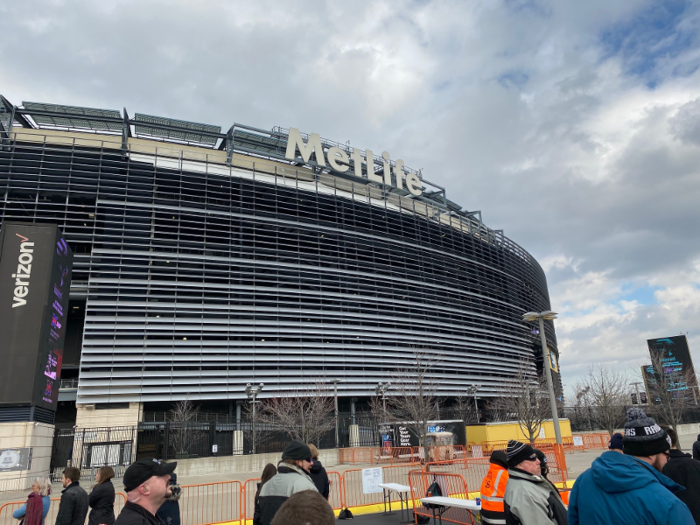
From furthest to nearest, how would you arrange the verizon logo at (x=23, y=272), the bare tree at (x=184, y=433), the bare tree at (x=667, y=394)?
the bare tree at (x=667, y=394)
the bare tree at (x=184, y=433)
the verizon logo at (x=23, y=272)

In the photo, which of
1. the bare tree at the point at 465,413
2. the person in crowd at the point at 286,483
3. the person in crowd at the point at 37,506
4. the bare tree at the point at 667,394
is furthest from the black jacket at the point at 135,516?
the bare tree at the point at 465,413

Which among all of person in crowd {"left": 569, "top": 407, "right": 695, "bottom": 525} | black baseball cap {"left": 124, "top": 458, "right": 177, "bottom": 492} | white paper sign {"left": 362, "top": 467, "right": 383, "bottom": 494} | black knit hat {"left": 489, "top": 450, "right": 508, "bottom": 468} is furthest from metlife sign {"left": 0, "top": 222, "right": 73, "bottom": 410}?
person in crowd {"left": 569, "top": 407, "right": 695, "bottom": 525}

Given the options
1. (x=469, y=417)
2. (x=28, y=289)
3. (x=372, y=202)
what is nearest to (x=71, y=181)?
(x=28, y=289)

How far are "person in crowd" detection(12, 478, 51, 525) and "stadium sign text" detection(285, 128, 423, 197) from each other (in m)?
41.4

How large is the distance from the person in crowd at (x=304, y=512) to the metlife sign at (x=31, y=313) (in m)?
24.3

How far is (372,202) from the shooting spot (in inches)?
2085

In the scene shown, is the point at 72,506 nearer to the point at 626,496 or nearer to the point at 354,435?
the point at 626,496

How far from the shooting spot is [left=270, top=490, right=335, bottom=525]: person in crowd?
2.04m

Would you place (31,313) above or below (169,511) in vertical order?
above

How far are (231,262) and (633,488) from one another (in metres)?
39.8

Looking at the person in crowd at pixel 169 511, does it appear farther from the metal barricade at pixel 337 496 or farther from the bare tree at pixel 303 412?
the bare tree at pixel 303 412

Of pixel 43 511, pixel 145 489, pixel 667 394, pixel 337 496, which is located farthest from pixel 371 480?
pixel 667 394

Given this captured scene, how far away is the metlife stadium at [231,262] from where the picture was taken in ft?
120

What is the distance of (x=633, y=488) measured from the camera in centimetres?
276
